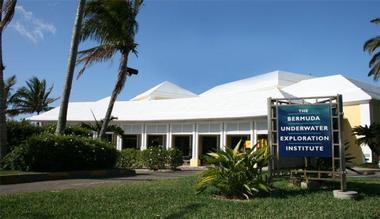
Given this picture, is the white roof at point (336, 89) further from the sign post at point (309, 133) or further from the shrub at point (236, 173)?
the shrub at point (236, 173)

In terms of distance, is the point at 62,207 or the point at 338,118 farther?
the point at 338,118

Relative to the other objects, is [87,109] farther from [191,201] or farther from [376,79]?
[191,201]

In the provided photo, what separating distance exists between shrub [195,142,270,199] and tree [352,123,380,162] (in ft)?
63.6

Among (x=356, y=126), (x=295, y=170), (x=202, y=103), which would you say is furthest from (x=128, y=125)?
(x=295, y=170)

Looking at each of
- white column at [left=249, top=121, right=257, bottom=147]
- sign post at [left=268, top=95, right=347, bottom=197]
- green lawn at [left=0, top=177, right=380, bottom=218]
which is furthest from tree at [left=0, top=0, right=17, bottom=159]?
white column at [left=249, top=121, right=257, bottom=147]

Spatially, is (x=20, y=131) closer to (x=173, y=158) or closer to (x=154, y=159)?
(x=154, y=159)

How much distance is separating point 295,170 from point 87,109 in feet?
110

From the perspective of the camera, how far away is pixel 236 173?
405 inches

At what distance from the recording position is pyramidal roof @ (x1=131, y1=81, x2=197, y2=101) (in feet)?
155

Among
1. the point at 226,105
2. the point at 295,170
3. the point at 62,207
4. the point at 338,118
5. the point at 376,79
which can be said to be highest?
the point at 376,79

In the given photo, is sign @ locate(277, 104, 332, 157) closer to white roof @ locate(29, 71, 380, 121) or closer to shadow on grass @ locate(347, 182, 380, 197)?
shadow on grass @ locate(347, 182, 380, 197)

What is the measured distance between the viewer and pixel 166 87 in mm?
50375

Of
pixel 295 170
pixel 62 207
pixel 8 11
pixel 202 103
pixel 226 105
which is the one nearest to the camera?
pixel 62 207

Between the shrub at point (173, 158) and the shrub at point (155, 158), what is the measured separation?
239 millimetres
